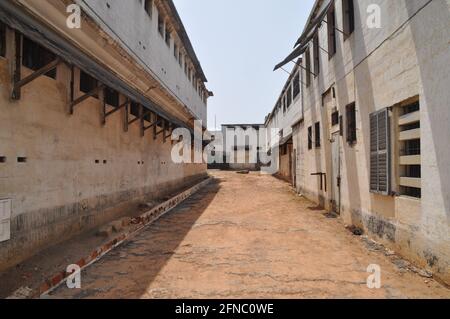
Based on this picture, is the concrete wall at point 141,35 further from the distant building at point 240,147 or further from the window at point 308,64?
the distant building at point 240,147

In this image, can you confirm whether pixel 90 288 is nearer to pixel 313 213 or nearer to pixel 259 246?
pixel 259 246

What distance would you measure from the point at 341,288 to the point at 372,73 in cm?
485

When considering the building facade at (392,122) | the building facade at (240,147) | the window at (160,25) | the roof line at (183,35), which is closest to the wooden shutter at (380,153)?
the building facade at (392,122)

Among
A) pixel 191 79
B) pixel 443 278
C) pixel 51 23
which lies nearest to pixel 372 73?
pixel 443 278

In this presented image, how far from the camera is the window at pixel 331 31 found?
9.79m

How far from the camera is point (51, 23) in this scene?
579cm

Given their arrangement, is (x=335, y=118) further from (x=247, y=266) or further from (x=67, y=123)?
(x=67, y=123)

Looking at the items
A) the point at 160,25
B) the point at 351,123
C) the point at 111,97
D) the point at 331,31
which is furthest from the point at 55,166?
the point at 160,25

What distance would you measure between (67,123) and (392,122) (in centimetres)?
650

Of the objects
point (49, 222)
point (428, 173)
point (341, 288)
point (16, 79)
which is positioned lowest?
point (341, 288)

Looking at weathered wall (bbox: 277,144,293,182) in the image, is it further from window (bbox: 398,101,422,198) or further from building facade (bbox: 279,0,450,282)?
window (bbox: 398,101,422,198)

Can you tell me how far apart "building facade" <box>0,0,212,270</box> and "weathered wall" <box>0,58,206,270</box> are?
2 centimetres

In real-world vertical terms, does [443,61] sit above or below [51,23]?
below

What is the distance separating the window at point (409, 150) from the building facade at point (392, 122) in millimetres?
18
